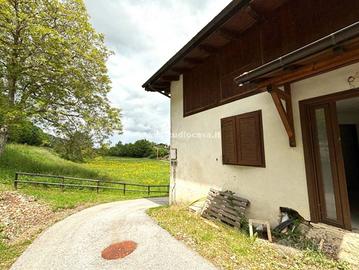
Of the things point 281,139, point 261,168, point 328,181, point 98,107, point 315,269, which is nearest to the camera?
point 315,269

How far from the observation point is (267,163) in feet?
15.5

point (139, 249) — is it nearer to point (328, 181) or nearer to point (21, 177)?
point (328, 181)

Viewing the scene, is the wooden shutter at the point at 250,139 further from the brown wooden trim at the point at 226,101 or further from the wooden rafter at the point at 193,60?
the wooden rafter at the point at 193,60

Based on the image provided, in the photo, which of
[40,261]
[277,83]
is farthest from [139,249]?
[277,83]

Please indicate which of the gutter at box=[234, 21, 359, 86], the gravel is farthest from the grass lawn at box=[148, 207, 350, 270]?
the gravel

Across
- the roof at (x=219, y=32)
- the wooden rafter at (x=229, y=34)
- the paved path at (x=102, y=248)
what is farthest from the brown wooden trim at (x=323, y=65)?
the paved path at (x=102, y=248)

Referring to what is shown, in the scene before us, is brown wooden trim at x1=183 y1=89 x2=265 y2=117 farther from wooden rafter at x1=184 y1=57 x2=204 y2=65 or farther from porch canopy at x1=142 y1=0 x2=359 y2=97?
wooden rafter at x1=184 y1=57 x2=204 y2=65

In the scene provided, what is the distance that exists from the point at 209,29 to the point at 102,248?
6.25m

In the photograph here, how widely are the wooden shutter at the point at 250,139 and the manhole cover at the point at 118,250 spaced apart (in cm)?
345

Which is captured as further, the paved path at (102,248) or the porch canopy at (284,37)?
the paved path at (102,248)

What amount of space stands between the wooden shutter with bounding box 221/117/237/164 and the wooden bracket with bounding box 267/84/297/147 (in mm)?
1596

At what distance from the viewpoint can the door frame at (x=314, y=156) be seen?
11.4ft

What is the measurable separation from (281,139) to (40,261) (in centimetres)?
579

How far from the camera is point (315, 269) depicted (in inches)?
122
